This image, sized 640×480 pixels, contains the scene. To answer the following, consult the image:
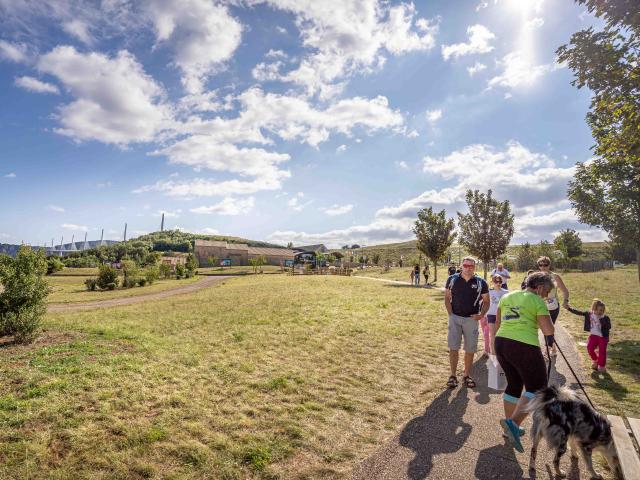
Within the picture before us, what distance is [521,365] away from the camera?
409 centimetres

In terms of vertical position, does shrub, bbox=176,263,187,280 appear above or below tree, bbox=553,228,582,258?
below

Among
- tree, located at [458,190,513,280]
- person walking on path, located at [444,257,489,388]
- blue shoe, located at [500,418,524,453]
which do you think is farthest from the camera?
tree, located at [458,190,513,280]

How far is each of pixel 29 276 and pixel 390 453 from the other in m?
9.72

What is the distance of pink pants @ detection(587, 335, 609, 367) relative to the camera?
6829 millimetres

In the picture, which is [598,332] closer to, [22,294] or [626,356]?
[626,356]

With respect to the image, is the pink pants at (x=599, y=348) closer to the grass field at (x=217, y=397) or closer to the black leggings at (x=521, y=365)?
the grass field at (x=217, y=397)

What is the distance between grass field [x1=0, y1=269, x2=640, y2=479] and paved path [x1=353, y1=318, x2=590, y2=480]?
0.25 m

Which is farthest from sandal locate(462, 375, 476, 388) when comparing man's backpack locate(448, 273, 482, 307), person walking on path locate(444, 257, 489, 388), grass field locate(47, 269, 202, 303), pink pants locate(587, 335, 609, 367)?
grass field locate(47, 269, 202, 303)

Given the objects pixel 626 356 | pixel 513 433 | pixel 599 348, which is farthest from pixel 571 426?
pixel 626 356

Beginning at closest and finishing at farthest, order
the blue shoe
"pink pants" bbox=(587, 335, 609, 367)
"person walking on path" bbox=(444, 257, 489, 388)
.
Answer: the blue shoe, "person walking on path" bbox=(444, 257, 489, 388), "pink pants" bbox=(587, 335, 609, 367)

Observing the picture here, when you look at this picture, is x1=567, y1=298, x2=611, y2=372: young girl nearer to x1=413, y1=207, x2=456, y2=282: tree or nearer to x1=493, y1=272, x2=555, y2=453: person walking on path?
x1=493, y1=272, x2=555, y2=453: person walking on path

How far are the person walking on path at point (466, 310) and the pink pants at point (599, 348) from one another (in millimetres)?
3042

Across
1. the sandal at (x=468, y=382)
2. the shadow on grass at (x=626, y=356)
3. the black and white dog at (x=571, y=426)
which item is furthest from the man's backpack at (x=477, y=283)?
the shadow on grass at (x=626, y=356)

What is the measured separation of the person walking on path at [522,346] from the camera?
4004mm
